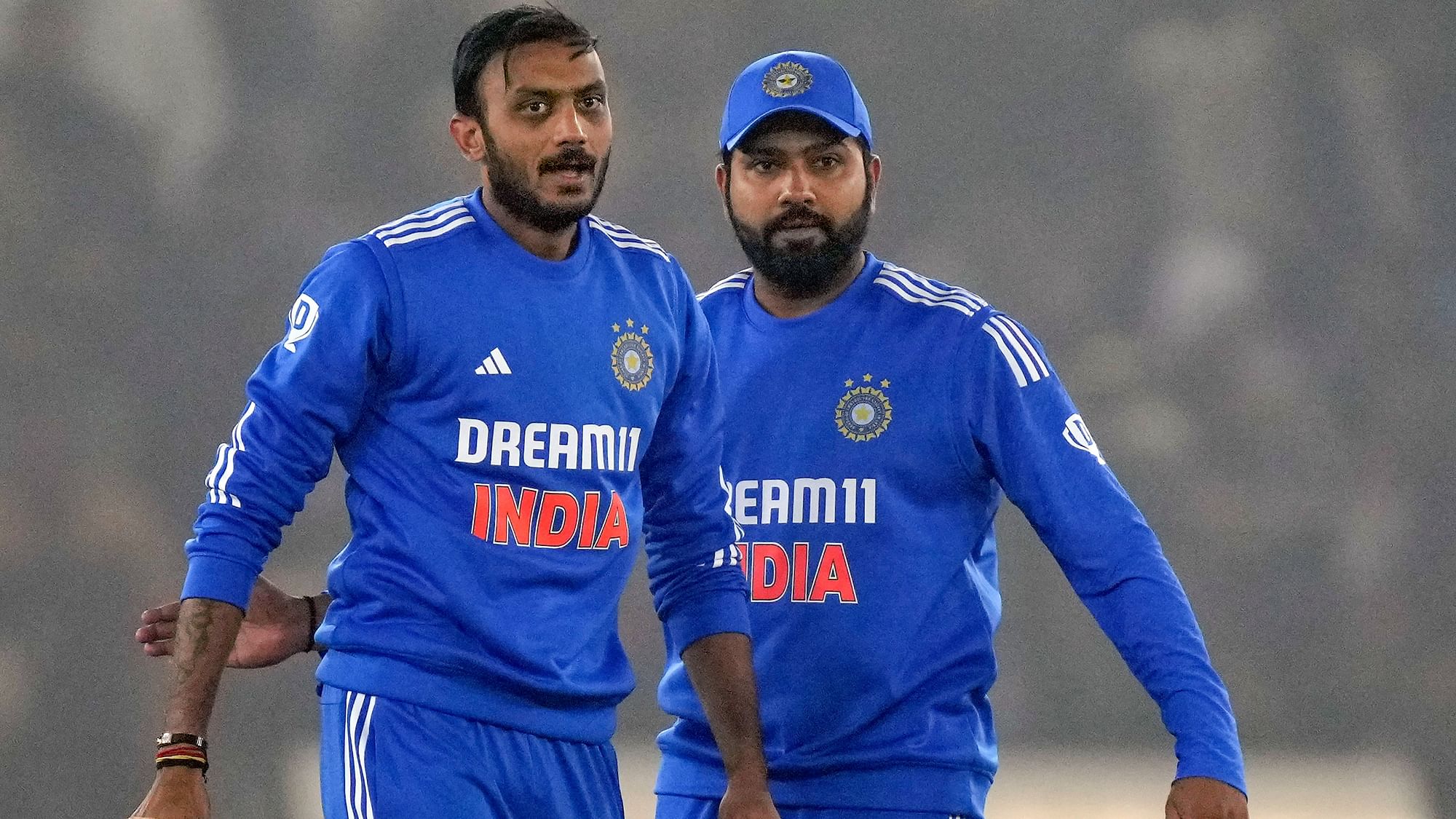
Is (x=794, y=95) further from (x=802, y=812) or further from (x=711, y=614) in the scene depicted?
(x=802, y=812)

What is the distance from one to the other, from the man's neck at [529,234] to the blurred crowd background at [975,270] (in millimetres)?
2664

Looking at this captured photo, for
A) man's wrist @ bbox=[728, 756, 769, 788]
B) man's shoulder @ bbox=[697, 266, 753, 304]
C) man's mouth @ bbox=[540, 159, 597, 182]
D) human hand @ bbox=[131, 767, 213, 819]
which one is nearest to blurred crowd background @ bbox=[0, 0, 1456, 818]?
man's shoulder @ bbox=[697, 266, 753, 304]

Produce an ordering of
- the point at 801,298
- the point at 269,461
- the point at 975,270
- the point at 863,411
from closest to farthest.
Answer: the point at 269,461, the point at 863,411, the point at 801,298, the point at 975,270

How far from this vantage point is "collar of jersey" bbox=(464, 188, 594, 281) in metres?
2.16

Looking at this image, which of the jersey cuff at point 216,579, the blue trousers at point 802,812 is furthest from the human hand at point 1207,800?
the jersey cuff at point 216,579

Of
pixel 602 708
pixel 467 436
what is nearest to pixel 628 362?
pixel 467 436

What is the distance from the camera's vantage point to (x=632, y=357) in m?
2.21

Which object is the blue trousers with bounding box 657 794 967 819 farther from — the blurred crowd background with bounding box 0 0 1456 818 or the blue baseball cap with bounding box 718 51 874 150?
the blurred crowd background with bounding box 0 0 1456 818

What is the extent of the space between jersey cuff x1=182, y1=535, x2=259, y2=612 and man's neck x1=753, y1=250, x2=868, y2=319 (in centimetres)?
99

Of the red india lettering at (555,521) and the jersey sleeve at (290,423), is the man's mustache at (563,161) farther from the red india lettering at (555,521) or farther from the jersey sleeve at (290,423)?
the red india lettering at (555,521)

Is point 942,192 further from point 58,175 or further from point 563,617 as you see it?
point 563,617

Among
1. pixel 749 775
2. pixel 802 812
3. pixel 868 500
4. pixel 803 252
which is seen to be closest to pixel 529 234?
pixel 803 252

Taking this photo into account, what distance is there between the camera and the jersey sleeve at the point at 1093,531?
2236 mm

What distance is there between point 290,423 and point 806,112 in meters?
0.96
